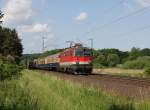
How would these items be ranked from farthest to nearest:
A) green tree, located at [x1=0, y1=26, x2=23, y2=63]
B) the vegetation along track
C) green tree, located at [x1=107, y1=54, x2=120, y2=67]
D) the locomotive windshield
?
green tree, located at [x1=107, y1=54, x2=120, y2=67], green tree, located at [x1=0, y1=26, x2=23, y2=63], the locomotive windshield, the vegetation along track

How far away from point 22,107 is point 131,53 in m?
124

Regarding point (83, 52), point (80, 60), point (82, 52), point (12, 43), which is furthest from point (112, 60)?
point (80, 60)

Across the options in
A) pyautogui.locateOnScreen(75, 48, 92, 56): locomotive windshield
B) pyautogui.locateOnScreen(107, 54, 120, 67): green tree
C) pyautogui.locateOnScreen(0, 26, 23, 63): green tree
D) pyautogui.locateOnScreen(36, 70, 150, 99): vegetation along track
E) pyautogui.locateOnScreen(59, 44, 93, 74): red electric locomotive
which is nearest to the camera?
pyautogui.locateOnScreen(36, 70, 150, 99): vegetation along track

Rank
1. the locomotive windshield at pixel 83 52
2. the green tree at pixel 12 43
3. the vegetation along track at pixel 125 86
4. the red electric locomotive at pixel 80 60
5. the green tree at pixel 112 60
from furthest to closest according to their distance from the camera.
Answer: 1. the green tree at pixel 112 60
2. the green tree at pixel 12 43
3. the locomotive windshield at pixel 83 52
4. the red electric locomotive at pixel 80 60
5. the vegetation along track at pixel 125 86

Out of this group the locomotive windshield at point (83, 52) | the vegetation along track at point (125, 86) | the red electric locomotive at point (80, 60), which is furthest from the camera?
the locomotive windshield at point (83, 52)

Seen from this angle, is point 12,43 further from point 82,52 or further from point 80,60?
point 80,60

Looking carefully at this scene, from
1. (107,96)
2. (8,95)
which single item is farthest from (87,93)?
(8,95)

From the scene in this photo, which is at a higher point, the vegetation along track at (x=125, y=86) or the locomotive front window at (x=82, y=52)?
the locomotive front window at (x=82, y=52)

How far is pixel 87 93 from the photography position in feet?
62.7

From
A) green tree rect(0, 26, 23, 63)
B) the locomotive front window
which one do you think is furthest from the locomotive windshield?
green tree rect(0, 26, 23, 63)

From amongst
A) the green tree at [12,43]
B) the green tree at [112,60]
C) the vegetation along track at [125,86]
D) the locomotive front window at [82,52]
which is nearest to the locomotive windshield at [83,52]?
the locomotive front window at [82,52]

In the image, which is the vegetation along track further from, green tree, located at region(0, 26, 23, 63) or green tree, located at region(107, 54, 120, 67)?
green tree, located at region(107, 54, 120, 67)

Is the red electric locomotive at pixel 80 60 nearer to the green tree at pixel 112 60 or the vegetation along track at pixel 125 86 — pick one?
the vegetation along track at pixel 125 86

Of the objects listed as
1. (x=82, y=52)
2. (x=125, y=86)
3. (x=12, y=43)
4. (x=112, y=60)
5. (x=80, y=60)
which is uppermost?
(x=12, y=43)
